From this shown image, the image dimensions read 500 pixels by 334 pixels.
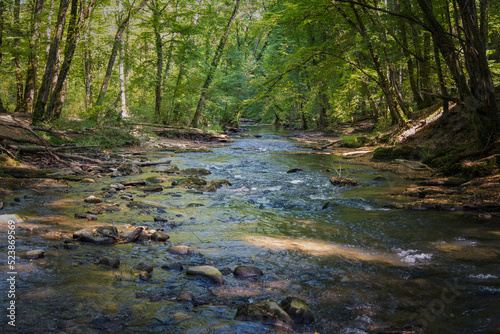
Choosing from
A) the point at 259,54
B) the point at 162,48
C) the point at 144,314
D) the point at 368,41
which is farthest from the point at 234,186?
the point at 259,54

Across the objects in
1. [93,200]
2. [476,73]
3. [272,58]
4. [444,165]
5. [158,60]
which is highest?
[272,58]

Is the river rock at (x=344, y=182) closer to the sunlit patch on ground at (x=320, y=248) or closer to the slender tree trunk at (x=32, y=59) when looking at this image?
the sunlit patch on ground at (x=320, y=248)

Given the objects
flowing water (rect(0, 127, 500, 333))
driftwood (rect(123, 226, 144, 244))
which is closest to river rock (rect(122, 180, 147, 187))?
flowing water (rect(0, 127, 500, 333))

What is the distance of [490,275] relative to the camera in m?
3.07

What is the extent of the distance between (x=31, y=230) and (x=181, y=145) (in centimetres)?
1338

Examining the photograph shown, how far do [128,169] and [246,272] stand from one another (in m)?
7.12

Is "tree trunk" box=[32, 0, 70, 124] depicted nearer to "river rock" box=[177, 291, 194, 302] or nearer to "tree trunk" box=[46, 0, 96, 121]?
"tree trunk" box=[46, 0, 96, 121]

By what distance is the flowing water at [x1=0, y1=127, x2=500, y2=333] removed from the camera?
2.37 m

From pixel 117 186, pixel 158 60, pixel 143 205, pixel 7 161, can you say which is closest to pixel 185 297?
pixel 143 205

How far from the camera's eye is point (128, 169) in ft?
30.4

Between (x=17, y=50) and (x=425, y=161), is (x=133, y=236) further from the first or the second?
(x=17, y=50)

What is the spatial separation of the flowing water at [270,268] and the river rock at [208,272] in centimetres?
7

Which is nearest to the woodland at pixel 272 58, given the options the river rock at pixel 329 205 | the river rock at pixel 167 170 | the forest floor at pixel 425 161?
the forest floor at pixel 425 161

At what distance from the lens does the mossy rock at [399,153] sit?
10.9 meters
